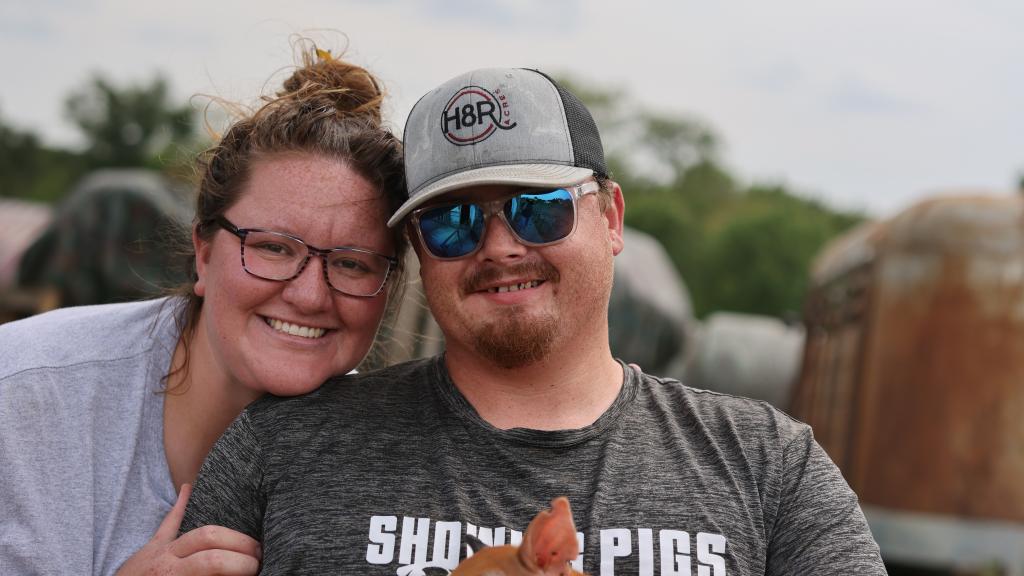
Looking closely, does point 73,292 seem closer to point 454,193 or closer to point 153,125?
point 454,193

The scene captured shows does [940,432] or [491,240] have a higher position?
[491,240]

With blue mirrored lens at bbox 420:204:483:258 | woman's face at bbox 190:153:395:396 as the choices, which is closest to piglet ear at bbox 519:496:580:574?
blue mirrored lens at bbox 420:204:483:258

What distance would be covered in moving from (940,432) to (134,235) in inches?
431

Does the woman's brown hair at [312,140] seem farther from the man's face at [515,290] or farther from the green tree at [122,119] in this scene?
the green tree at [122,119]

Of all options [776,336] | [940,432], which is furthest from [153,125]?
[940,432]

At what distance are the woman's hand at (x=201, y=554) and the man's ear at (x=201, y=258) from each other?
67 centimetres

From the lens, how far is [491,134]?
2.25 metres

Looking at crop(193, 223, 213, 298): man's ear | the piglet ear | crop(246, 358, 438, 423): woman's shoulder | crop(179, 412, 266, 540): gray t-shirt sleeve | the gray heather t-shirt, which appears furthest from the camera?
crop(193, 223, 213, 298): man's ear

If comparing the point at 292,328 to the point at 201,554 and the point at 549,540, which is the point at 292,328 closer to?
the point at 201,554

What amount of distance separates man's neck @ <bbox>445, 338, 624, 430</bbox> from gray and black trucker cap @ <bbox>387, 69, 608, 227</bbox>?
1.35ft

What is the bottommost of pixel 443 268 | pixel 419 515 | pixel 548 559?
pixel 419 515

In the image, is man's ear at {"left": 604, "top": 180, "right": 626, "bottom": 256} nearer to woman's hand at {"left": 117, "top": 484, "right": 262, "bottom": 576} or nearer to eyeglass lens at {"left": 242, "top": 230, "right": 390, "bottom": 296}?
eyeglass lens at {"left": 242, "top": 230, "right": 390, "bottom": 296}

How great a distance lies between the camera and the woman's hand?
6.68ft

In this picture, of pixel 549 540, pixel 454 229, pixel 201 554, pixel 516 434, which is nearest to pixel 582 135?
pixel 454 229
